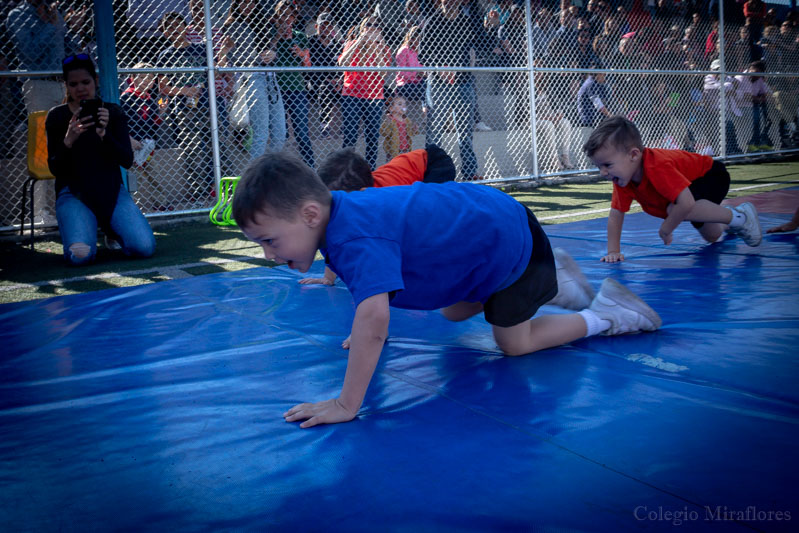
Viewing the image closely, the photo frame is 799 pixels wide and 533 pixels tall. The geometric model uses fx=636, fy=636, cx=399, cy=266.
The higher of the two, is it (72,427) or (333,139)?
(333,139)

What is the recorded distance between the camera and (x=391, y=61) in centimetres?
759

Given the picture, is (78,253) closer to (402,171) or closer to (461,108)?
(402,171)

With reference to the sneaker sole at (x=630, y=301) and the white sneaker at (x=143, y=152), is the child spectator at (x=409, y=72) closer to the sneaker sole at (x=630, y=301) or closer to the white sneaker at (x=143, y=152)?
the white sneaker at (x=143, y=152)

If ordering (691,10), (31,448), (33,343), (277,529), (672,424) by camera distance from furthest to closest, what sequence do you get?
(691,10)
(33,343)
(31,448)
(672,424)
(277,529)

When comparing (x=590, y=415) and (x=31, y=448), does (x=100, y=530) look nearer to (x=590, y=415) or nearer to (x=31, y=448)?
(x=31, y=448)

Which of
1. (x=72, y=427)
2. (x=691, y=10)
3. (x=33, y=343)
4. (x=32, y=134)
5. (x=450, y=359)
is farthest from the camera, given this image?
(x=691, y=10)

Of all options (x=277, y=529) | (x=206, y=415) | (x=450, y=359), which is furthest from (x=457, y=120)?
(x=277, y=529)

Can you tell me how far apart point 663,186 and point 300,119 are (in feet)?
14.3

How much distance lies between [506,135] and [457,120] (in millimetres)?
1882

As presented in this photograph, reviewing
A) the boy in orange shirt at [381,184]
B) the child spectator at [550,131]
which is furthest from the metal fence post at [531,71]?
the boy in orange shirt at [381,184]

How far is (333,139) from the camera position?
308 inches

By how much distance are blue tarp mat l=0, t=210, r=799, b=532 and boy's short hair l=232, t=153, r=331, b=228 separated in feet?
2.00

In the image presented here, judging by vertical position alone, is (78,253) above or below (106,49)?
below

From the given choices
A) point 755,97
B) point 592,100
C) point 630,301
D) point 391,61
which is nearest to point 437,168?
point 630,301
